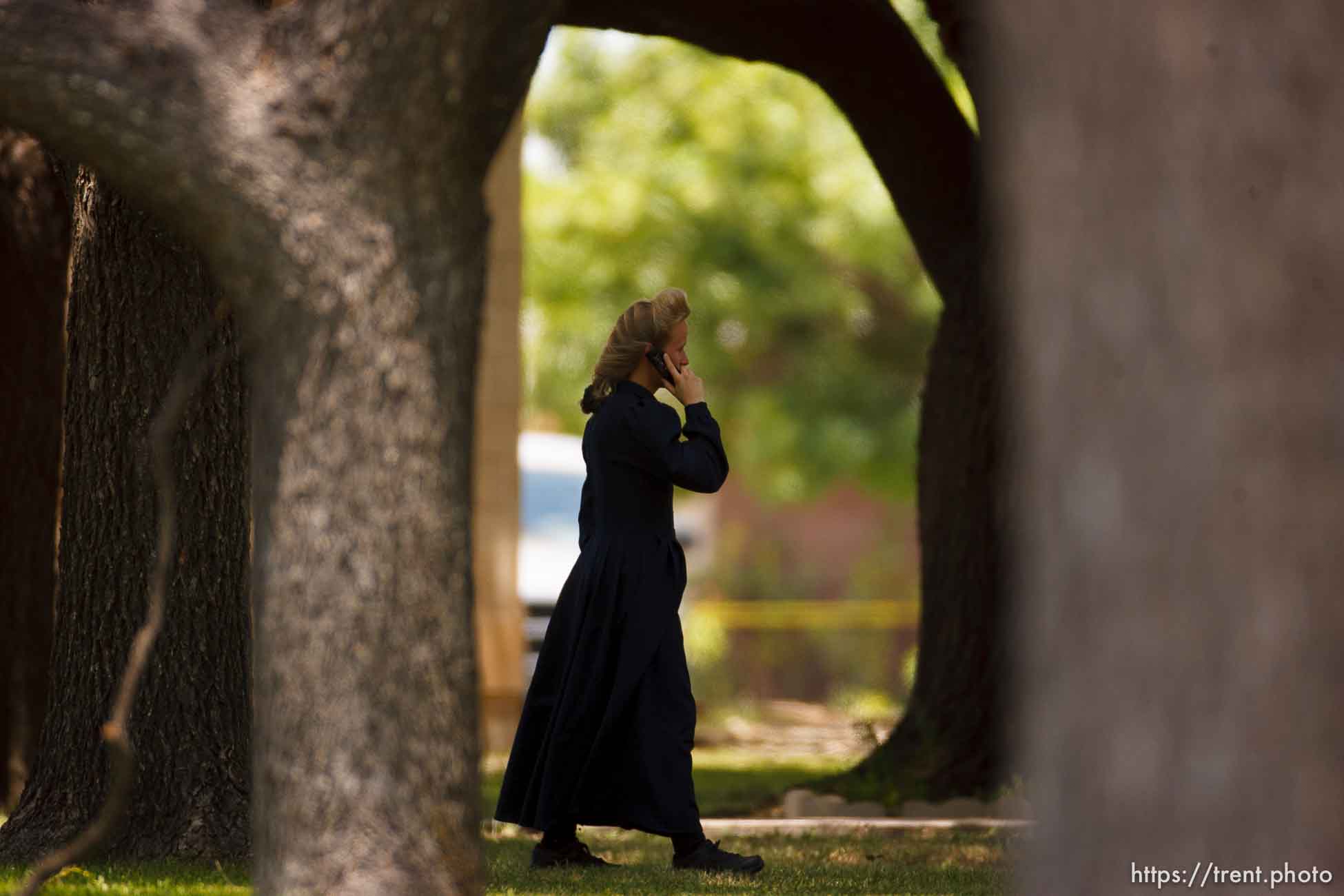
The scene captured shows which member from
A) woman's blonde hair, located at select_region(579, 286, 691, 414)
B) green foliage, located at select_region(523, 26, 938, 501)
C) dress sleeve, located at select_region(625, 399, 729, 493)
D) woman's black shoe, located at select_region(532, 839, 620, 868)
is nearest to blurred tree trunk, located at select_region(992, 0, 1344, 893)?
dress sleeve, located at select_region(625, 399, 729, 493)

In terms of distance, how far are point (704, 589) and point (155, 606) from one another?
18.4 m

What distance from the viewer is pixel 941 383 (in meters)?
9.66

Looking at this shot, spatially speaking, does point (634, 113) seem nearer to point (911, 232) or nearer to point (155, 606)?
point (911, 232)

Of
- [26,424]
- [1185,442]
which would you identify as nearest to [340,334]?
[1185,442]

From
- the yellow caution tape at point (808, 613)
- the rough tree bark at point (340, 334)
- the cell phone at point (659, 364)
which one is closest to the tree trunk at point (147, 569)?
the cell phone at point (659, 364)

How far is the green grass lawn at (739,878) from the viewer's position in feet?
18.6

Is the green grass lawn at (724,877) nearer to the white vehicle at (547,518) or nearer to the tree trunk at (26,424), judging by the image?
the tree trunk at (26,424)

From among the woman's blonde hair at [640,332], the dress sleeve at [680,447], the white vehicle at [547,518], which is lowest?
the dress sleeve at [680,447]

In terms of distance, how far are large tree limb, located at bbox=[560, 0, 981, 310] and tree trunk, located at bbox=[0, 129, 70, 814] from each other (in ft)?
8.67

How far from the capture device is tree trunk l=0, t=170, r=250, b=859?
20.4 feet

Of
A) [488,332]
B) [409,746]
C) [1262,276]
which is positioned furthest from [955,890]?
[488,332]

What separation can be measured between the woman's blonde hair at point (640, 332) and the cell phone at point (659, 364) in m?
0.02

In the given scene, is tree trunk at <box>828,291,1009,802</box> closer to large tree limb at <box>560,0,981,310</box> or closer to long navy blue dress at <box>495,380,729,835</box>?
large tree limb at <box>560,0,981,310</box>

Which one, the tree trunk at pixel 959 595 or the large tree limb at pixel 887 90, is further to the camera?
the tree trunk at pixel 959 595
